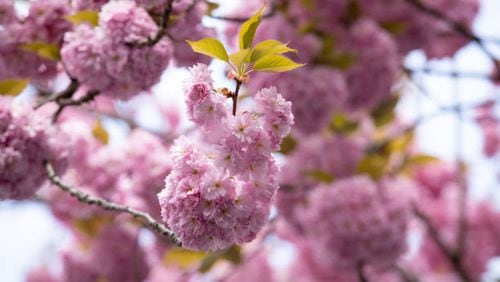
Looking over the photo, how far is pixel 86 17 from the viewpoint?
1.30 metres

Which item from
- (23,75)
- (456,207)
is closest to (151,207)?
(23,75)

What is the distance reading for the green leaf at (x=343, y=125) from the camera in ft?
8.56

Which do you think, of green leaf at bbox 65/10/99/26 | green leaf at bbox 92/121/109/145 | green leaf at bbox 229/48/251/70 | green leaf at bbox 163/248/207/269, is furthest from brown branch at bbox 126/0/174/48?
green leaf at bbox 163/248/207/269

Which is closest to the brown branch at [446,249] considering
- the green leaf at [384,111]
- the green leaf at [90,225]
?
the green leaf at [384,111]

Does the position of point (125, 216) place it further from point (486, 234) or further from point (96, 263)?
point (486, 234)

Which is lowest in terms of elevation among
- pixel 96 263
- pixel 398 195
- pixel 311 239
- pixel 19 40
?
pixel 96 263

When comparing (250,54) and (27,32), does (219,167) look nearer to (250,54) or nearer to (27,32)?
(250,54)

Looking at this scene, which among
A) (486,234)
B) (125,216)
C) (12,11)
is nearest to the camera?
(12,11)

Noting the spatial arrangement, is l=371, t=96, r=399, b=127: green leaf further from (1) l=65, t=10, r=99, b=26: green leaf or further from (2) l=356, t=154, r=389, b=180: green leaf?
(1) l=65, t=10, r=99, b=26: green leaf

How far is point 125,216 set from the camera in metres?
2.13

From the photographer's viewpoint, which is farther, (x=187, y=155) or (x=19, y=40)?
(x=19, y=40)

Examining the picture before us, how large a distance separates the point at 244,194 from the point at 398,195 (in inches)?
60.5

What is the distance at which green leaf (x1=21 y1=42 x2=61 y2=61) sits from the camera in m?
1.39

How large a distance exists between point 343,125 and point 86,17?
5.05 ft
